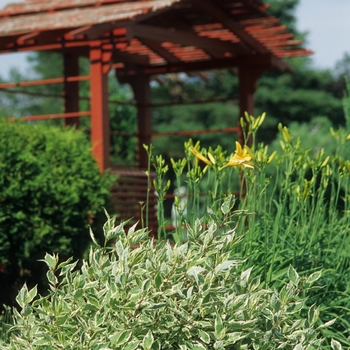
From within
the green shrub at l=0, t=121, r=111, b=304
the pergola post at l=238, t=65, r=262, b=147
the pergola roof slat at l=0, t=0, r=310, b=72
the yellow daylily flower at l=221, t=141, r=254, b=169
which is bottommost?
the green shrub at l=0, t=121, r=111, b=304

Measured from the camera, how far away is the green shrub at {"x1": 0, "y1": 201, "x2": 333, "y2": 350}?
3449 mm

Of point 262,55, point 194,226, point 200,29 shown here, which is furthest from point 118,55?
point 194,226

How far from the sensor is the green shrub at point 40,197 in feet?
22.8

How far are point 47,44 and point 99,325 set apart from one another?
21.4 ft

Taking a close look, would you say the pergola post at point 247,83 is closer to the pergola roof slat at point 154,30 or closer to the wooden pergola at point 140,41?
the wooden pergola at point 140,41

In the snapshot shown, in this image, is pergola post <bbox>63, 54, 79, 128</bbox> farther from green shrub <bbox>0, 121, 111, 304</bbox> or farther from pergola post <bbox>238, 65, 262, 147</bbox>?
green shrub <bbox>0, 121, 111, 304</bbox>

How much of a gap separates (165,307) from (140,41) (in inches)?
290

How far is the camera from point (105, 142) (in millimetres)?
8891

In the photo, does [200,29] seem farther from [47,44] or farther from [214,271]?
[214,271]

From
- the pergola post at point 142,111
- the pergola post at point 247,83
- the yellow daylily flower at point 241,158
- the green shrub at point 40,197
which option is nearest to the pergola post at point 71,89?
the pergola post at point 142,111

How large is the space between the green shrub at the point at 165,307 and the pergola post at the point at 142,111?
8.23 m

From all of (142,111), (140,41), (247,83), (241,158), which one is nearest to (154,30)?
(140,41)

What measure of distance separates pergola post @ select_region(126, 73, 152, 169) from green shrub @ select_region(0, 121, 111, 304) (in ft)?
14.1

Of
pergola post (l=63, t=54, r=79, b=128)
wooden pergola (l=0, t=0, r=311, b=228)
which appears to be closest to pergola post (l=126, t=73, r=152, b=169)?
wooden pergola (l=0, t=0, r=311, b=228)
